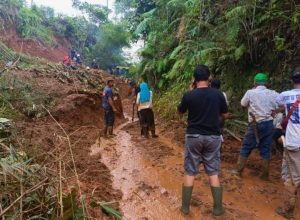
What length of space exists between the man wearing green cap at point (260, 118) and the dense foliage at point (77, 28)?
26.8 m

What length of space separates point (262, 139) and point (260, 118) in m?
0.38

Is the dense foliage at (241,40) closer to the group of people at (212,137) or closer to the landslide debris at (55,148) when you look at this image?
the group of people at (212,137)

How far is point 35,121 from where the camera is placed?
871cm

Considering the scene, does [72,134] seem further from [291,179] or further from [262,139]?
[291,179]

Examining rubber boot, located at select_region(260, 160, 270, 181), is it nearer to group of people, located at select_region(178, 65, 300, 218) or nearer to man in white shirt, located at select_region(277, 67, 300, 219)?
group of people, located at select_region(178, 65, 300, 218)

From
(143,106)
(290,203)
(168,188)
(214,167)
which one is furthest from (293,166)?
(143,106)

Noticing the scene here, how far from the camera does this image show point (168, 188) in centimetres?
528

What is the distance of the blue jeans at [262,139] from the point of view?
18.1 feet

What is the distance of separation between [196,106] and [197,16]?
7291mm

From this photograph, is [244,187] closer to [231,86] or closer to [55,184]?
[55,184]

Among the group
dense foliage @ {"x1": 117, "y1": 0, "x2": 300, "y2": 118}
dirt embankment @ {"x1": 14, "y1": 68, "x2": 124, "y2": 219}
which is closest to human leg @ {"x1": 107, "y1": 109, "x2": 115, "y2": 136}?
dirt embankment @ {"x1": 14, "y1": 68, "x2": 124, "y2": 219}

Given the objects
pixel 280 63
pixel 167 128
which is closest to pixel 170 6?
pixel 167 128

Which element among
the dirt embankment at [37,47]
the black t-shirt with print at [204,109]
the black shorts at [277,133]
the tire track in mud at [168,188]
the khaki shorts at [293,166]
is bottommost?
the tire track in mud at [168,188]

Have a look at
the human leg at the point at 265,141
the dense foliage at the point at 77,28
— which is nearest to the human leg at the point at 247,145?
the human leg at the point at 265,141
